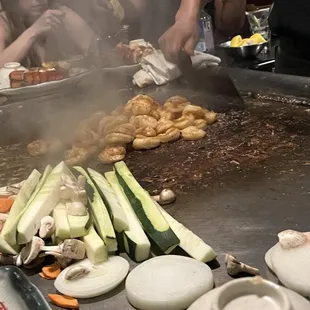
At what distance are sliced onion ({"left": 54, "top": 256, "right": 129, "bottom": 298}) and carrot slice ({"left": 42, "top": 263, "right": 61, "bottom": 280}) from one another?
54mm

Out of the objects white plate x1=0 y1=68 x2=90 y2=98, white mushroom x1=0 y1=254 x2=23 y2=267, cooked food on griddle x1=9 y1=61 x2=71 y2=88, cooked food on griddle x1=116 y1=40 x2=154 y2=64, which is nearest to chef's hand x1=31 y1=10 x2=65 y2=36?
cooked food on griddle x1=116 y1=40 x2=154 y2=64

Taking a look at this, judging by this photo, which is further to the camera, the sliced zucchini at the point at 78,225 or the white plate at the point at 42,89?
the white plate at the point at 42,89

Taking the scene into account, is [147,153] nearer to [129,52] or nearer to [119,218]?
[119,218]

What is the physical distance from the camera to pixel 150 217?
74.2 inches

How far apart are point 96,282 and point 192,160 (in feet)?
3.40

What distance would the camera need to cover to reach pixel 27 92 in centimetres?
378

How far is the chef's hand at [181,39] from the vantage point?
350 centimetres

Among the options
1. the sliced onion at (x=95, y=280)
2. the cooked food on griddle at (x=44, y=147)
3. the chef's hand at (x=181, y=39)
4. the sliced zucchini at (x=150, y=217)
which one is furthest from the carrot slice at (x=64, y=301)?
the chef's hand at (x=181, y=39)

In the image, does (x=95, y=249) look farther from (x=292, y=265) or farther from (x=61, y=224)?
(x=292, y=265)

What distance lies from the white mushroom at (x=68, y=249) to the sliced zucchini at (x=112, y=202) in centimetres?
15

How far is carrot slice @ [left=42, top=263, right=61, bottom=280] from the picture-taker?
68.1 inches

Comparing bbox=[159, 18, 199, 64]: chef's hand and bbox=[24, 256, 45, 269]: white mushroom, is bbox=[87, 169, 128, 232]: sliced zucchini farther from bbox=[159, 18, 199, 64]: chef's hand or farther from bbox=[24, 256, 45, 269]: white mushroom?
bbox=[159, 18, 199, 64]: chef's hand

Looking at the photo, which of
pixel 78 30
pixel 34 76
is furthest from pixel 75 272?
pixel 78 30

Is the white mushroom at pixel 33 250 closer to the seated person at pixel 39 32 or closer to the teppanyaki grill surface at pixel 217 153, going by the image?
the teppanyaki grill surface at pixel 217 153
